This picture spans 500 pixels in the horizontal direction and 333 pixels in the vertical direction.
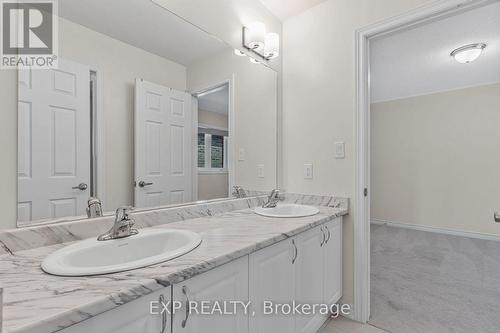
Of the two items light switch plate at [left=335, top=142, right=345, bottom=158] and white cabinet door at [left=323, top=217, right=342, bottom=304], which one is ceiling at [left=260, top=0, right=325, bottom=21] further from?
white cabinet door at [left=323, top=217, right=342, bottom=304]

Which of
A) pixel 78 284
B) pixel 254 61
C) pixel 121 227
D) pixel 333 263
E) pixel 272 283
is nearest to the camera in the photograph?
pixel 78 284

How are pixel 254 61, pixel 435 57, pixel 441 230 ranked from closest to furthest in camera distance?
1. pixel 254 61
2. pixel 435 57
3. pixel 441 230

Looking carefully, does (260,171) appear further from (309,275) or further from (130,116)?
(130,116)

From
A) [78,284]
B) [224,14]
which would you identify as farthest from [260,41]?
[78,284]

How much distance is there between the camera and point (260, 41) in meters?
1.98

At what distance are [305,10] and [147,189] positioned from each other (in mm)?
1901

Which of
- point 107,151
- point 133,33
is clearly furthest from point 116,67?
point 107,151

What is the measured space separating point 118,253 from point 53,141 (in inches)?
20.3

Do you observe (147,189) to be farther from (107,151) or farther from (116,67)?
(116,67)

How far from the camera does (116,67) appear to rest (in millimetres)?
1216

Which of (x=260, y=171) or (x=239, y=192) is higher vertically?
(x=260, y=171)

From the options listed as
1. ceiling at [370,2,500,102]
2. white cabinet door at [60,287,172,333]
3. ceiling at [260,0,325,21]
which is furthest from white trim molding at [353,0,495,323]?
white cabinet door at [60,287,172,333]

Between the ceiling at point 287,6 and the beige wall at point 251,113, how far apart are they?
1.65 feet

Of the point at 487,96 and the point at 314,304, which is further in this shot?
the point at 487,96
